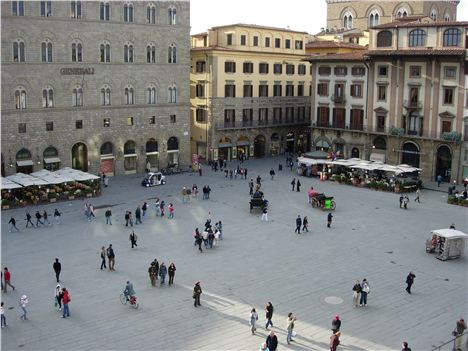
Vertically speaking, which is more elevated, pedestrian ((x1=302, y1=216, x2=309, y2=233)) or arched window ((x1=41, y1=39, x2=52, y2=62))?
arched window ((x1=41, y1=39, x2=52, y2=62))

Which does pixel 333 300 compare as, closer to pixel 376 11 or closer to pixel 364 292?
pixel 364 292

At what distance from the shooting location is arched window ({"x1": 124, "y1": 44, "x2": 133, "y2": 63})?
58.1 meters

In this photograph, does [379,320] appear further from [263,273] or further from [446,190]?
[446,190]

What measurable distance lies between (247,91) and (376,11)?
Answer: 101 ft

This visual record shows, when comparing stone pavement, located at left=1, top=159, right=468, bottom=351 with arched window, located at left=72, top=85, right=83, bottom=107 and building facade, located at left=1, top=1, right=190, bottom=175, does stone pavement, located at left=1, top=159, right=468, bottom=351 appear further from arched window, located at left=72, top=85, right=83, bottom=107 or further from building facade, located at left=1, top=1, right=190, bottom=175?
arched window, located at left=72, top=85, right=83, bottom=107

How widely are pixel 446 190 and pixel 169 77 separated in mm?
28670

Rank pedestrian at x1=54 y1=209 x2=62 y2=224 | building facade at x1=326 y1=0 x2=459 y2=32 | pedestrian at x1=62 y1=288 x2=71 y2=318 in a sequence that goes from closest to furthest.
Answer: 1. pedestrian at x1=62 y1=288 x2=71 y2=318
2. pedestrian at x1=54 y1=209 x2=62 y2=224
3. building facade at x1=326 y1=0 x2=459 y2=32

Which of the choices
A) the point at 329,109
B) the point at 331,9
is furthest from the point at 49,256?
the point at 331,9

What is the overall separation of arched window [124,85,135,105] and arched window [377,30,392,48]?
24.7 meters

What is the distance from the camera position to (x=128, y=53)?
58.3 m

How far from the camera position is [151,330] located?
2439 centimetres

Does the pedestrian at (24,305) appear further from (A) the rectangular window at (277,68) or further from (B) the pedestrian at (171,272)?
(A) the rectangular window at (277,68)

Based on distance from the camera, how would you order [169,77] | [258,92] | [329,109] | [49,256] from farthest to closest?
[258,92]
[329,109]
[169,77]
[49,256]

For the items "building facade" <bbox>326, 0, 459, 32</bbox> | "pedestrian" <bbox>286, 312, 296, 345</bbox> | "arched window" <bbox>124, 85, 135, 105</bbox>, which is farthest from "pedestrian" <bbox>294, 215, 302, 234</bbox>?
"building facade" <bbox>326, 0, 459, 32</bbox>
